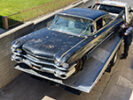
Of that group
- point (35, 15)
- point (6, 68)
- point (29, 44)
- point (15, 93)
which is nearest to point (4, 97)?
point (15, 93)

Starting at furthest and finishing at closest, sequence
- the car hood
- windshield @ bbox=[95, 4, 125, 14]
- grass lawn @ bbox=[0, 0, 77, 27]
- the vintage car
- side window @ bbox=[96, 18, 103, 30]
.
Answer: grass lawn @ bbox=[0, 0, 77, 27], windshield @ bbox=[95, 4, 125, 14], side window @ bbox=[96, 18, 103, 30], the car hood, the vintage car

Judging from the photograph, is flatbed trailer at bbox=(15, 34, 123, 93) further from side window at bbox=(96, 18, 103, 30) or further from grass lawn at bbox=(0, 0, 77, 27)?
grass lawn at bbox=(0, 0, 77, 27)

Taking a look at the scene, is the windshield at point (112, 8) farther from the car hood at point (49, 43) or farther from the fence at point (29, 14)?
the fence at point (29, 14)

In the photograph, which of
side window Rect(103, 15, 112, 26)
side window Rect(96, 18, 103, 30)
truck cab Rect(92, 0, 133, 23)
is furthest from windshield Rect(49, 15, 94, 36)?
truck cab Rect(92, 0, 133, 23)

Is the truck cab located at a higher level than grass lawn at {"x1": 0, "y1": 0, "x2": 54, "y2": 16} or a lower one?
higher

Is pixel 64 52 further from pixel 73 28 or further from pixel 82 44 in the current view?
pixel 73 28

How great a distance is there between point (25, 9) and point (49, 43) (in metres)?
9.67

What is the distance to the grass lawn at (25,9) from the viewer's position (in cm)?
977

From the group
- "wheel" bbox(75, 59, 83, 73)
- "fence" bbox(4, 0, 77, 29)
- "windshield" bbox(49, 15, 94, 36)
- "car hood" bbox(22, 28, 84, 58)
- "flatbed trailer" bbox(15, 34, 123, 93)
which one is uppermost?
"windshield" bbox(49, 15, 94, 36)

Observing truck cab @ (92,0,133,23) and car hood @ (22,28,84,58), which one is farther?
truck cab @ (92,0,133,23)

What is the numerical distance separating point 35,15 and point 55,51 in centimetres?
724

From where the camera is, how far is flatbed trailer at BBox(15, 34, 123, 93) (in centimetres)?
423

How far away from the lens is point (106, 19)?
6.53 meters

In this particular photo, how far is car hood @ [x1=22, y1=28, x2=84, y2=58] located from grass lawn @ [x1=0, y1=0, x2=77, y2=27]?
4.85 m
